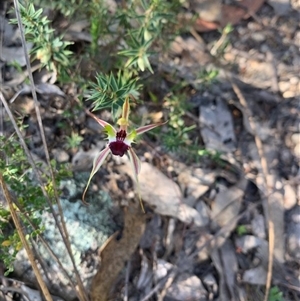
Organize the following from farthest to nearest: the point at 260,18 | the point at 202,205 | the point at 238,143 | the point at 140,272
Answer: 1. the point at 260,18
2. the point at 238,143
3. the point at 202,205
4. the point at 140,272

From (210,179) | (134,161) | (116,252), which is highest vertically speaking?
(134,161)

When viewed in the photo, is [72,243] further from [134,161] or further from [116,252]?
[134,161]

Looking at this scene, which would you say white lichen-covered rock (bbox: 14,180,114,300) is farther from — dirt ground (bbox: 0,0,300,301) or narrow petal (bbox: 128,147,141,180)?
narrow petal (bbox: 128,147,141,180)

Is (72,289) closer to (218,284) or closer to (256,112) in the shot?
(218,284)

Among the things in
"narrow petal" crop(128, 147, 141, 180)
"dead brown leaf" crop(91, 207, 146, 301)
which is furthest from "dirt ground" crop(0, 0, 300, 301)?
"narrow petal" crop(128, 147, 141, 180)

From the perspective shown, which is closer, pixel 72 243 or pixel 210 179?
pixel 72 243

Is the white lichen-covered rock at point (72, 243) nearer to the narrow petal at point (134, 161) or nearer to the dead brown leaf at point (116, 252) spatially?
the dead brown leaf at point (116, 252)

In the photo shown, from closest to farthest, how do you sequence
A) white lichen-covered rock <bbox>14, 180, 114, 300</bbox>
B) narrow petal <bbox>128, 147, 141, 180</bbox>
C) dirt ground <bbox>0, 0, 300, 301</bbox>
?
narrow petal <bbox>128, 147, 141, 180</bbox>
white lichen-covered rock <bbox>14, 180, 114, 300</bbox>
dirt ground <bbox>0, 0, 300, 301</bbox>

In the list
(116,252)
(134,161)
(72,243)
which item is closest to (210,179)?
Result: (116,252)

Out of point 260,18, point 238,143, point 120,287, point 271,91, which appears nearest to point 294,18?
A: point 260,18
